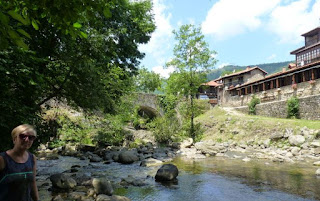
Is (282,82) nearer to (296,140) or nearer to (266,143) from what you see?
(266,143)

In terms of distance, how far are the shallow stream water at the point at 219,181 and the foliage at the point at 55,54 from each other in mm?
2959

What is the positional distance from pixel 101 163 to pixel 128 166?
1774 millimetres

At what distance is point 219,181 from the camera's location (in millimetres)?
9328

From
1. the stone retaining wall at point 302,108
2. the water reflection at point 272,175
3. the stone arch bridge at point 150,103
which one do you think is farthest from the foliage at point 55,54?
the stone retaining wall at point 302,108

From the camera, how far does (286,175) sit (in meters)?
10.2

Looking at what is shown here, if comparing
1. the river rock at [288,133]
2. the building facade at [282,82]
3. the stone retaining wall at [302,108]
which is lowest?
the river rock at [288,133]

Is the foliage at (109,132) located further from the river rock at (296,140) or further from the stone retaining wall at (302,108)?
the stone retaining wall at (302,108)

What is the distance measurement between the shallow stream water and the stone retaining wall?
1378cm

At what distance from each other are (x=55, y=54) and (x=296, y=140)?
59.4 ft

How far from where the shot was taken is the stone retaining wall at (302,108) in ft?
78.2

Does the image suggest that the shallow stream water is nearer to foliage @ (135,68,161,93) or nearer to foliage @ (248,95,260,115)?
foliage @ (248,95,260,115)

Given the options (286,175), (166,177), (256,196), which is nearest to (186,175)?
(166,177)

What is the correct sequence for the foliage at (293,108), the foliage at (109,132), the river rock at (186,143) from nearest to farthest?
the foliage at (109,132) → the river rock at (186,143) → the foliage at (293,108)

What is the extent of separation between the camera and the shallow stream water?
24.1ft
